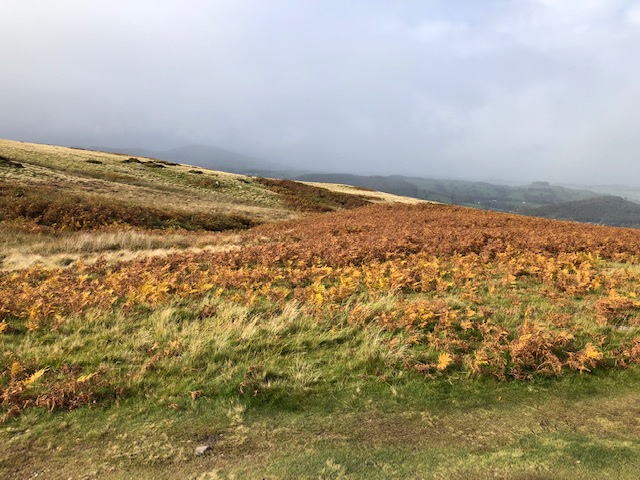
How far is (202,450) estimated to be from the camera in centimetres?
430

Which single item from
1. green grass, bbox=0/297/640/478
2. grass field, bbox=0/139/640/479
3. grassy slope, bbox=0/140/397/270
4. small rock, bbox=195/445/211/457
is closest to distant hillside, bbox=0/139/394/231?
grassy slope, bbox=0/140/397/270

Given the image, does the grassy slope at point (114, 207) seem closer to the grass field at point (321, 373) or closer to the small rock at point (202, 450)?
the grass field at point (321, 373)

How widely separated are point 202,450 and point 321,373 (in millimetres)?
2143

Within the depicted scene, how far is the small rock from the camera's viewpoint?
168 inches

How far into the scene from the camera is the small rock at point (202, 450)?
4270 millimetres

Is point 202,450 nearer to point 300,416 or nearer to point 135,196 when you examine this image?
point 300,416

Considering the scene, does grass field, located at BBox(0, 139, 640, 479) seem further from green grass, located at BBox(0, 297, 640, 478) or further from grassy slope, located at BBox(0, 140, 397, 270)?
grassy slope, located at BBox(0, 140, 397, 270)

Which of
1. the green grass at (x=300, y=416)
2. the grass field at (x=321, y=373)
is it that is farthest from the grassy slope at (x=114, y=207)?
the green grass at (x=300, y=416)

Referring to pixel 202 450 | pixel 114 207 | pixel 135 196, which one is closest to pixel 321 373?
pixel 202 450

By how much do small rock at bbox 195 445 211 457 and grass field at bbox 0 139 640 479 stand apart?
0.05 metres

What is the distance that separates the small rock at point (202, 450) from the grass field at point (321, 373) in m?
0.05

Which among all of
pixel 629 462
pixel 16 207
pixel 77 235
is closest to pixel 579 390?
pixel 629 462

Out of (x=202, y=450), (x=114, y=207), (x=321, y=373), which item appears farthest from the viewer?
(x=114, y=207)

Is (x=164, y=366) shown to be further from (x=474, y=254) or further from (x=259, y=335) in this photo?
(x=474, y=254)
